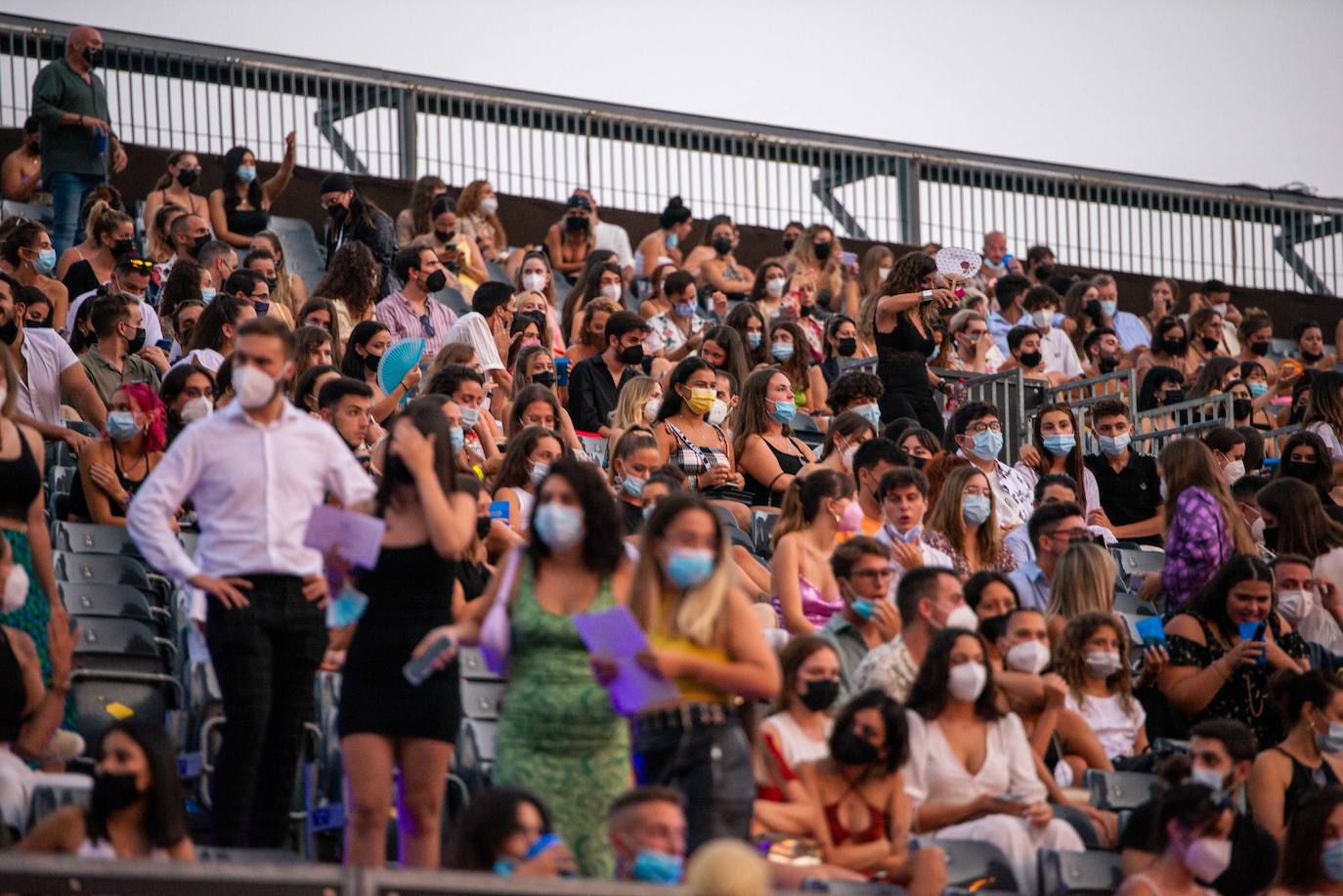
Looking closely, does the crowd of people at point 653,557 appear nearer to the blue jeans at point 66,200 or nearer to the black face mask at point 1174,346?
the blue jeans at point 66,200

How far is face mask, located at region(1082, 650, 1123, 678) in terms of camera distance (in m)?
8.78

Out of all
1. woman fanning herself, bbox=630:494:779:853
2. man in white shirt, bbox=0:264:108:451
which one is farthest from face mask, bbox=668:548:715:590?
man in white shirt, bbox=0:264:108:451

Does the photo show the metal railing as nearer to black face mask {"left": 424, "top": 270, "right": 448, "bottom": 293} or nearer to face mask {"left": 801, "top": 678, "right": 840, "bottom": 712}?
black face mask {"left": 424, "top": 270, "right": 448, "bottom": 293}

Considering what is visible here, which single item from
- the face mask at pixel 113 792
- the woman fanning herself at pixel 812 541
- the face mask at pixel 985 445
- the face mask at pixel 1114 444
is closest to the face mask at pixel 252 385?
the face mask at pixel 113 792

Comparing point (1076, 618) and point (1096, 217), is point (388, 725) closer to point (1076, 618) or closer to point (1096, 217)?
point (1076, 618)

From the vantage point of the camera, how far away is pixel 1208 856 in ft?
24.1

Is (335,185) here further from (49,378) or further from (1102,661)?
(1102,661)

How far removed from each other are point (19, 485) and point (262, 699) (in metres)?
1.38

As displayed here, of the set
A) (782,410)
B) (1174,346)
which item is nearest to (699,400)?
(782,410)

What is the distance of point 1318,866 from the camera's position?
7680 millimetres

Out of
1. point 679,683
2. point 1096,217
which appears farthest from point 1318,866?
point 1096,217

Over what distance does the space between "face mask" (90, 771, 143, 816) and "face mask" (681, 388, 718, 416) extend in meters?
5.47

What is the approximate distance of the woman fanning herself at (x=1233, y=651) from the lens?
910cm

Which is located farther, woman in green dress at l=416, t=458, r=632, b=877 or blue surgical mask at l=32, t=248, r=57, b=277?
blue surgical mask at l=32, t=248, r=57, b=277
